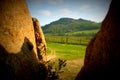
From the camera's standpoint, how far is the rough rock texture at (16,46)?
11875mm

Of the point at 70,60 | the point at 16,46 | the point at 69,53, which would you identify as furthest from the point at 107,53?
the point at 69,53

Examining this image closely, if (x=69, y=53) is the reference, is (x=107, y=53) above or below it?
above

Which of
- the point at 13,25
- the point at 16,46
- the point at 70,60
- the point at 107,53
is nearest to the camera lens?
the point at 107,53

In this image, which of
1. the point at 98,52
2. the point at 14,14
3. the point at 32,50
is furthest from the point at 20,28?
Result: the point at 98,52

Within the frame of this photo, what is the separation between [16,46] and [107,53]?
23.9 ft

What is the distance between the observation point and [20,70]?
41.3ft

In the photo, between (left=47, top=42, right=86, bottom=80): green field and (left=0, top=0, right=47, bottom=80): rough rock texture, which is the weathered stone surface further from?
(left=47, top=42, right=86, bottom=80): green field

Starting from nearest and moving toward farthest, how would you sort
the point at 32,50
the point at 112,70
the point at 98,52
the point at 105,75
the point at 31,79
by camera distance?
Result: the point at 112,70, the point at 105,75, the point at 31,79, the point at 98,52, the point at 32,50

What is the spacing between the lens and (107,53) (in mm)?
12883

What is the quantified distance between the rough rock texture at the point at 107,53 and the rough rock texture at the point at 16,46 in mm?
4301

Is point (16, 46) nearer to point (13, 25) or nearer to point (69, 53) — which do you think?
point (13, 25)

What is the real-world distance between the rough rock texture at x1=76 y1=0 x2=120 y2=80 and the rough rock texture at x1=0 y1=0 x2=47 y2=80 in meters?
4.30

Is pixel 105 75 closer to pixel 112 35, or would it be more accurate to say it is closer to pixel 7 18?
pixel 112 35

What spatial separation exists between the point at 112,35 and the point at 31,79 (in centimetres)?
738
